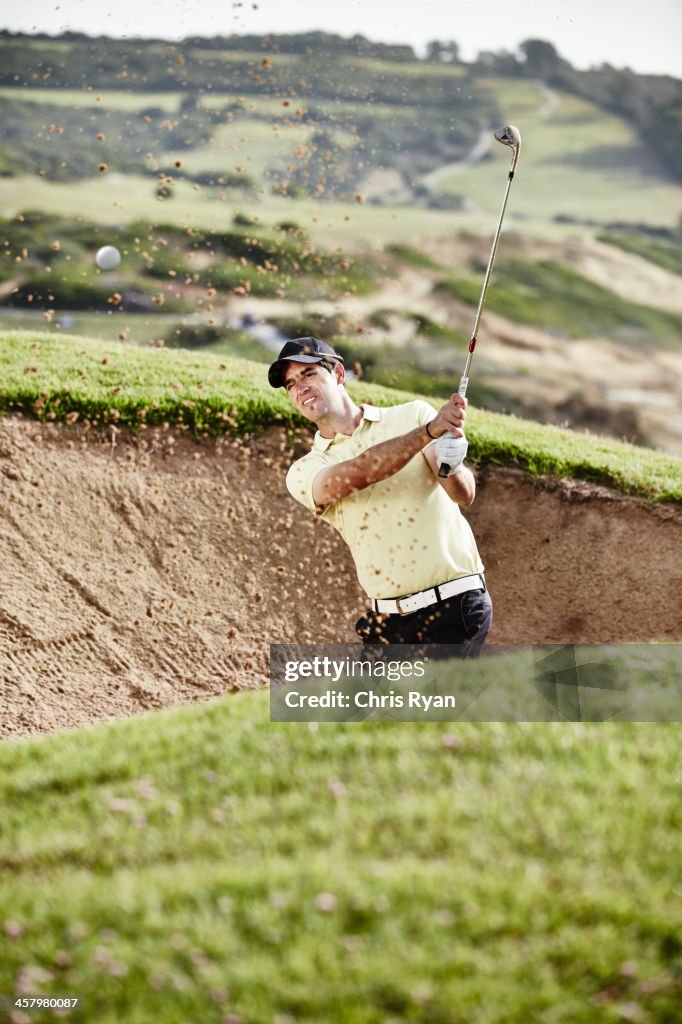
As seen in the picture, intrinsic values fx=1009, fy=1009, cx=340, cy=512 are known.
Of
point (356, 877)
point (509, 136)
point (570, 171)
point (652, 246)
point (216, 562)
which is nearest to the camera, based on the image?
point (356, 877)

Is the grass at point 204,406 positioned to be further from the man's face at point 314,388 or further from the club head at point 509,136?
the club head at point 509,136

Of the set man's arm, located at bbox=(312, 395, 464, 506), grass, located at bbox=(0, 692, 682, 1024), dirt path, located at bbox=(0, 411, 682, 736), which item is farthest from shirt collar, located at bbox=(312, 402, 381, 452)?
dirt path, located at bbox=(0, 411, 682, 736)

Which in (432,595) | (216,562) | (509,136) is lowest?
(432,595)

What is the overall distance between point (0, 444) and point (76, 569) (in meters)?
1.31

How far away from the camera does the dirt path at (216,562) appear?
311 inches

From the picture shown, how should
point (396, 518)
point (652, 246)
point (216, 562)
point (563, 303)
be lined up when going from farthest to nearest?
1. point (652, 246)
2. point (563, 303)
3. point (216, 562)
4. point (396, 518)

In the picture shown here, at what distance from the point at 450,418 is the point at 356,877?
2200 mm

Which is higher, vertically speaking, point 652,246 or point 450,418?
point 652,246

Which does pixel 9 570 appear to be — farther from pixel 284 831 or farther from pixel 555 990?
pixel 555 990

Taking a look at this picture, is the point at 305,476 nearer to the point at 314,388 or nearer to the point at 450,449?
the point at 314,388

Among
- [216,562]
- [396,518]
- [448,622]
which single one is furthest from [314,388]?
[216,562]

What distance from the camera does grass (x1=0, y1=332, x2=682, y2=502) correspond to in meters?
9.03

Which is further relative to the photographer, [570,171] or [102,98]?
[570,171]

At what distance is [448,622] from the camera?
538 centimetres
